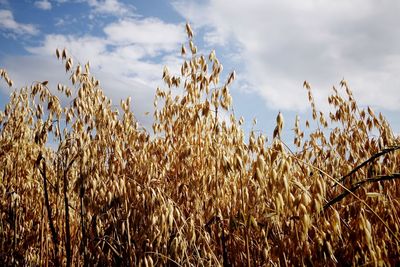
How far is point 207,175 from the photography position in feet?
8.56

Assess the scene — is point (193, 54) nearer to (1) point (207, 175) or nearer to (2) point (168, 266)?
(1) point (207, 175)

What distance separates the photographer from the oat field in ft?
5.93

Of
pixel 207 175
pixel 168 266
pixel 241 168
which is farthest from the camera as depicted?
pixel 207 175

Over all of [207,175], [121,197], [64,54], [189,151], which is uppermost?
[64,54]

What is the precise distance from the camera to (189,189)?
9.04 feet

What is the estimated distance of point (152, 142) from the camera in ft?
10.8

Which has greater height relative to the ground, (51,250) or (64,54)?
(64,54)

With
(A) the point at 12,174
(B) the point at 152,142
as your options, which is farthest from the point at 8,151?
(B) the point at 152,142

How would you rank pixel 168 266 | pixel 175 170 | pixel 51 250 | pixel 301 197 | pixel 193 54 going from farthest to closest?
pixel 193 54 < pixel 51 250 < pixel 175 170 < pixel 168 266 < pixel 301 197

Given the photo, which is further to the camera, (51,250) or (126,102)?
(126,102)

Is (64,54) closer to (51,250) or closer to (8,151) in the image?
(8,151)

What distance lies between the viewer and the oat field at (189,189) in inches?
71.2

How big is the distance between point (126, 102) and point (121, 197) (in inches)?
57.9

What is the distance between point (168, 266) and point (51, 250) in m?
1.68
